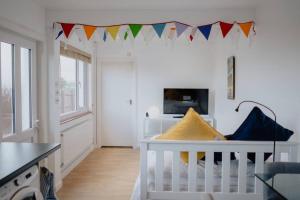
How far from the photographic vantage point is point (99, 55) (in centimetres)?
580

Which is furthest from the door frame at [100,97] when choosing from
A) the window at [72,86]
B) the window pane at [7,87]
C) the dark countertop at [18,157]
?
the dark countertop at [18,157]

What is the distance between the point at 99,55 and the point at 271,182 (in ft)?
15.7

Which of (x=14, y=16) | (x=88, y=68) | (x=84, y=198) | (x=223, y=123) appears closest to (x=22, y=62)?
(x=14, y=16)

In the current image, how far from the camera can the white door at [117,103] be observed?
588cm

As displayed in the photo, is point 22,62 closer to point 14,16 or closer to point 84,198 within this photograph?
point 14,16

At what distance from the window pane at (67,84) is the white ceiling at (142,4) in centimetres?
129

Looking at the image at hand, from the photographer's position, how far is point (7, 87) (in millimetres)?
2785

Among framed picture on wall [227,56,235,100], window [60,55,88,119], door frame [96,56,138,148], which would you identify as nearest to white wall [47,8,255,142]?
door frame [96,56,138,148]

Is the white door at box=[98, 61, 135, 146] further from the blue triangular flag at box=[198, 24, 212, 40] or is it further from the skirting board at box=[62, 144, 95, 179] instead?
the blue triangular flag at box=[198, 24, 212, 40]

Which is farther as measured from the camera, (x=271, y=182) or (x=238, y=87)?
(x=238, y=87)

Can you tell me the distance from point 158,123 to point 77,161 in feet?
5.51

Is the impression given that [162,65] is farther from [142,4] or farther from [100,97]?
[142,4]

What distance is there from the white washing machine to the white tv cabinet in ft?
12.4

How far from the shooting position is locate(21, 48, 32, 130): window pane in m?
3.11
